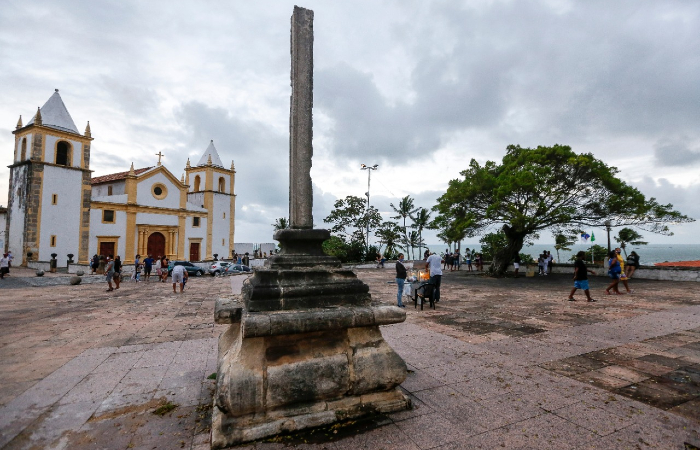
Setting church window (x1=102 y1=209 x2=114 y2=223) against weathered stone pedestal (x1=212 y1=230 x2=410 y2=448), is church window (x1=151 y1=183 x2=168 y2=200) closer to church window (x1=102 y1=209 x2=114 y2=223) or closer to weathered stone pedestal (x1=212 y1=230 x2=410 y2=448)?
church window (x1=102 y1=209 x2=114 y2=223)

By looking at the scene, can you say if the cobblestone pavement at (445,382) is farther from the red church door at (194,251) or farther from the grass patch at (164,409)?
the red church door at (194,251)

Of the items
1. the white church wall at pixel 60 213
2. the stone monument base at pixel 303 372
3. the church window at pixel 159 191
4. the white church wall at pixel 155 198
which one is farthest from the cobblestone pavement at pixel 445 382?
the church window at pixel 159 191

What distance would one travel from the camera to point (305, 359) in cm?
279

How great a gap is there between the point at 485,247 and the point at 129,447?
3348 cm

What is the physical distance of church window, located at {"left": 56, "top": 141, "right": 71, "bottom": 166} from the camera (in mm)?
24906

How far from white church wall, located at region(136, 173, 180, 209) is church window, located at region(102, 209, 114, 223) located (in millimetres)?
2266

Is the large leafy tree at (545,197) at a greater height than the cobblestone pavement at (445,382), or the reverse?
the large leafy tree at (545,197)

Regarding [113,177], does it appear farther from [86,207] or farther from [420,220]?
[420,220]

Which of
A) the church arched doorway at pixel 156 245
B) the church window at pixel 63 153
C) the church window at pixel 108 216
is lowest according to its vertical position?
the church arched doorway at pixel 156 245

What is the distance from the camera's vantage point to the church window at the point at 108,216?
27.0m

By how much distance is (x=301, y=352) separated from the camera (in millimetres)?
2803

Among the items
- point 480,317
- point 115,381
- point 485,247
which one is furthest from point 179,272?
point 485,247

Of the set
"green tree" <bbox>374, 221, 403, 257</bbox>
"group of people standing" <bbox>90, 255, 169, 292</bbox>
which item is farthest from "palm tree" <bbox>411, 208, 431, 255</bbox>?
"group of people standing" <bbox>90, 255, 169, 292</bbox>

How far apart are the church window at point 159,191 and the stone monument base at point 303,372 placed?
32.1 metres
